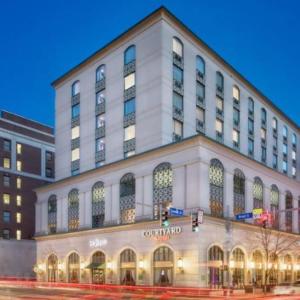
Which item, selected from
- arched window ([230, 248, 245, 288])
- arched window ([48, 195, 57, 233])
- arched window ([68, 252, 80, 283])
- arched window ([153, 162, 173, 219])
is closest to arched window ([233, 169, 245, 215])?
arched window ([230, 248, 245, 288])

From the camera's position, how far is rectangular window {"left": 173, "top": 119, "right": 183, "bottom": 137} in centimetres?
6084

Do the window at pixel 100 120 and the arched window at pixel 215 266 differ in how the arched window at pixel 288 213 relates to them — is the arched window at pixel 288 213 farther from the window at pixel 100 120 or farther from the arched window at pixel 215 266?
the window at pixel 100 120

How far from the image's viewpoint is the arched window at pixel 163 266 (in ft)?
175

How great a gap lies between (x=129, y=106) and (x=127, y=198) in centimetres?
1299

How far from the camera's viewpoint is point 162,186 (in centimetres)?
5650

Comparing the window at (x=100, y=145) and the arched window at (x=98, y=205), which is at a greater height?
the window at (x=100, y=145)

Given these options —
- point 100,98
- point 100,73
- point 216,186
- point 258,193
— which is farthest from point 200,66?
point 258,193

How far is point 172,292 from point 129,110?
26524 mm

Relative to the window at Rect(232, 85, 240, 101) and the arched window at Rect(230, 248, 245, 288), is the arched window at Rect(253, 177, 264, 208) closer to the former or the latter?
the arched window at Rect(230, 248, 245, 288)

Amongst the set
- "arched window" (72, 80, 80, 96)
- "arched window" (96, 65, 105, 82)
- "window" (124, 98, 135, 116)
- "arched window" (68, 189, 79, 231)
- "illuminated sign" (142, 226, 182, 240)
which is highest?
"arched window" (96, 65, 105, 82)

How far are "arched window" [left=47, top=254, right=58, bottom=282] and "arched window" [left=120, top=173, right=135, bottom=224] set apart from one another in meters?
16.5

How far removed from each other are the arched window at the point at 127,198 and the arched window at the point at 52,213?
16.7 meters

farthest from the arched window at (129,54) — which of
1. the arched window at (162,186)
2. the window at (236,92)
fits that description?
the window at (236,92)

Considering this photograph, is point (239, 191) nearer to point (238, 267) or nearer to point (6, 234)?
point (238, 267)
